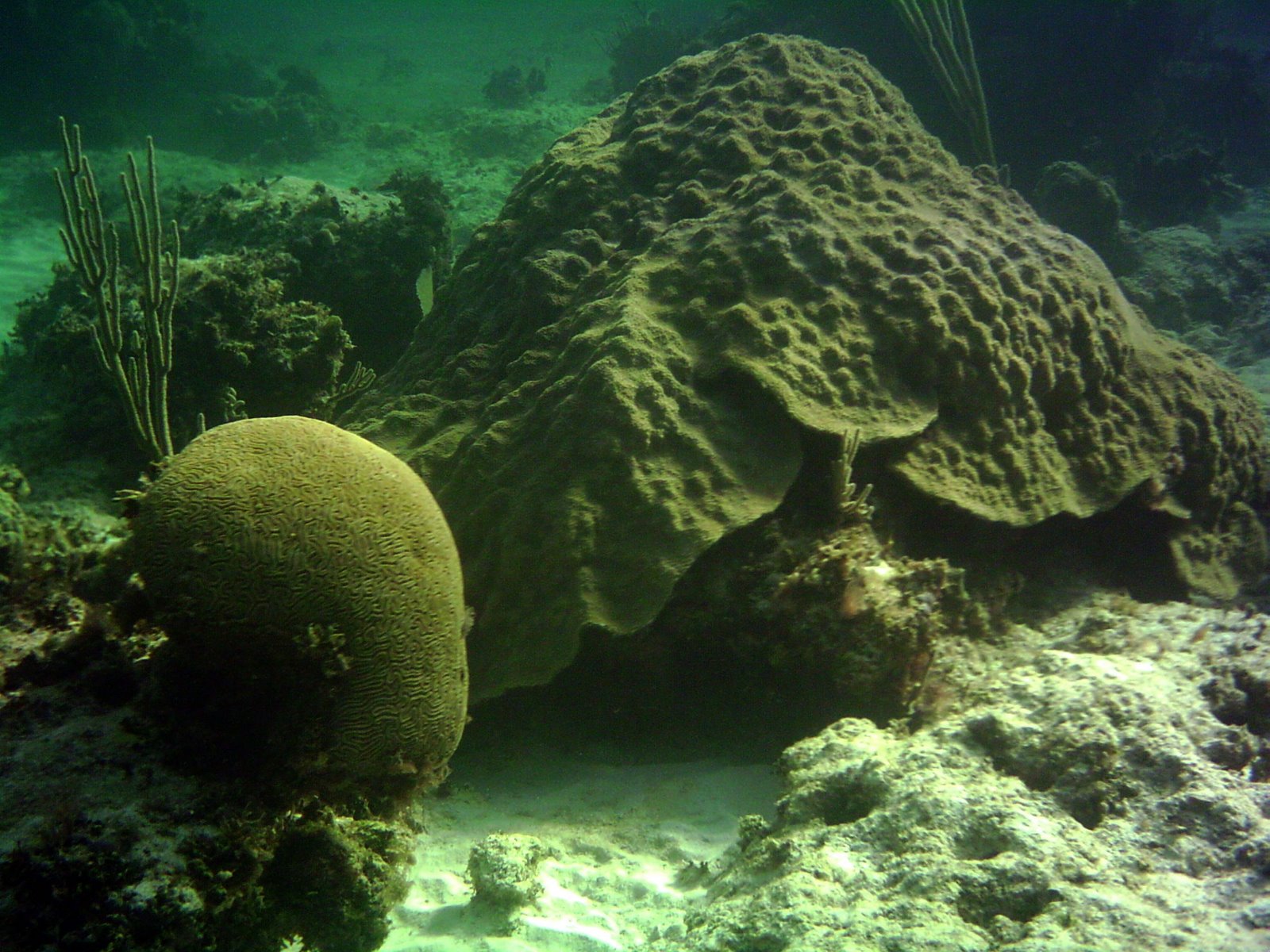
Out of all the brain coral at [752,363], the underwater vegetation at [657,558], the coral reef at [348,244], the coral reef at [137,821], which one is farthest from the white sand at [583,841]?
the coral reef at [348,244]

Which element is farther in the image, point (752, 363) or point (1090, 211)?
point (1090, 211)

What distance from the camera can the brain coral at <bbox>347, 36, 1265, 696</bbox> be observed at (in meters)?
3.41

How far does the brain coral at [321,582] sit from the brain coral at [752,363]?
2.33 feet

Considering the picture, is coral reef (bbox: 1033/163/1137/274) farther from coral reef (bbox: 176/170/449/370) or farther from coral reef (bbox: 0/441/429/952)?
coral reef (bbox: 0/441/429/952)

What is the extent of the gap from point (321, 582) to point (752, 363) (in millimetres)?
2353

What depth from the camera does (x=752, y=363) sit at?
12.2 ft

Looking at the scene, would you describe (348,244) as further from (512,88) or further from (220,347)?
(512,88)

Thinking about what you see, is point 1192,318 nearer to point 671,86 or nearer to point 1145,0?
point 1145,0

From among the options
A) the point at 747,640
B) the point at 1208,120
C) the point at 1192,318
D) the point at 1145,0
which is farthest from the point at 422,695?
the point at 1208,120

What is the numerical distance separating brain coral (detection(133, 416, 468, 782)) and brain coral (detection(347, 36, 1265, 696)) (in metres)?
0.71

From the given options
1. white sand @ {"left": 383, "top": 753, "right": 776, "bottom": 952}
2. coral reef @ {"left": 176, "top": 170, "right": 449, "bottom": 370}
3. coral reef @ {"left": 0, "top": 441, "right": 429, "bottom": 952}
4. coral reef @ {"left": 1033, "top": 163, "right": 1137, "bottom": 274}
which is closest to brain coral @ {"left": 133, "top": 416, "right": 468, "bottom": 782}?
coral reef @ {"left": 0, "top": 441, "right": 429, "bottom": 952}

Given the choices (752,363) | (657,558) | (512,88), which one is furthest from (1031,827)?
(512,88)

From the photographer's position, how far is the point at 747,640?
11.4 ft

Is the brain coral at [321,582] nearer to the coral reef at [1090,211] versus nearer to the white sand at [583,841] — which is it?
the white sand at [583,841]
